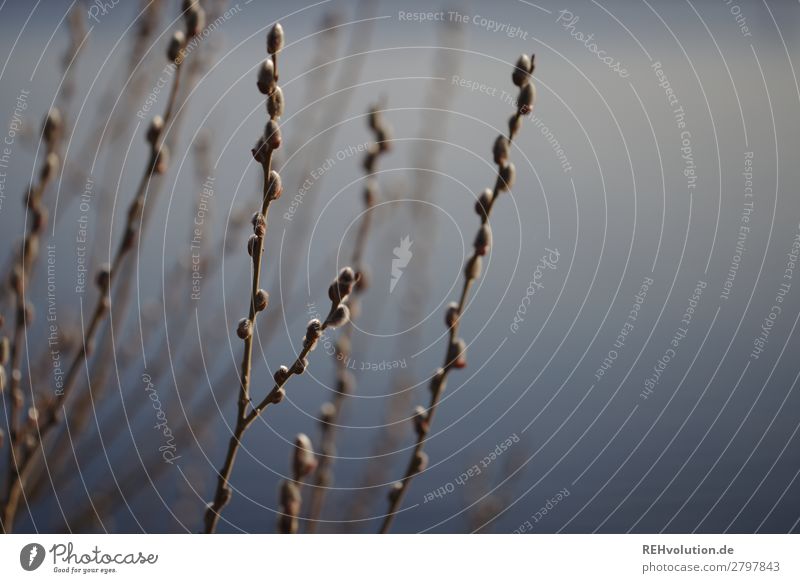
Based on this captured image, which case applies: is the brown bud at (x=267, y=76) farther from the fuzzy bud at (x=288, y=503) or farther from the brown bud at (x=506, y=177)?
the fuzzy bud at (x=288, y=503)

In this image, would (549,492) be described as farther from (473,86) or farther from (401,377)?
(473,86)

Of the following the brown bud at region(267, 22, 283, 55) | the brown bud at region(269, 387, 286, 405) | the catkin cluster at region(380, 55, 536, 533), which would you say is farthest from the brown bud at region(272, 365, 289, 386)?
the brown bud at region(267, 22, 283, 55)

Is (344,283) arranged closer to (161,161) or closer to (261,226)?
(261,226)

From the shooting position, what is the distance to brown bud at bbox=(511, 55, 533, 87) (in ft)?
1.85

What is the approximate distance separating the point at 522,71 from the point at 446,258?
373 millimetres

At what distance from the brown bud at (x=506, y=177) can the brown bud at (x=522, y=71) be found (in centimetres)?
6

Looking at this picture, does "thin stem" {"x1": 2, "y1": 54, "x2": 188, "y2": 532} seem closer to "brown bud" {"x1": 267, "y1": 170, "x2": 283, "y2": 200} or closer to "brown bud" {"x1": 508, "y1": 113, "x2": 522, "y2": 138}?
"brown bud" {"x1": 267, "y1": 170, "x2": 283, "y2": 200}

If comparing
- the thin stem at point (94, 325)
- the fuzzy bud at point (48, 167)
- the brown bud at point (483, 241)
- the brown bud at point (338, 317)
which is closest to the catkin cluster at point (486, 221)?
the brown bud at point (483, 241)

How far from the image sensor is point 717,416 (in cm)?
95

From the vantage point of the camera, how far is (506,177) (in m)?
0.58

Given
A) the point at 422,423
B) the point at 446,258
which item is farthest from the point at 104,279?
the point at 446,258

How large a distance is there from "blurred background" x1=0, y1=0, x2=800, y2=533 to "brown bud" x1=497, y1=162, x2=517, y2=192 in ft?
0.94
